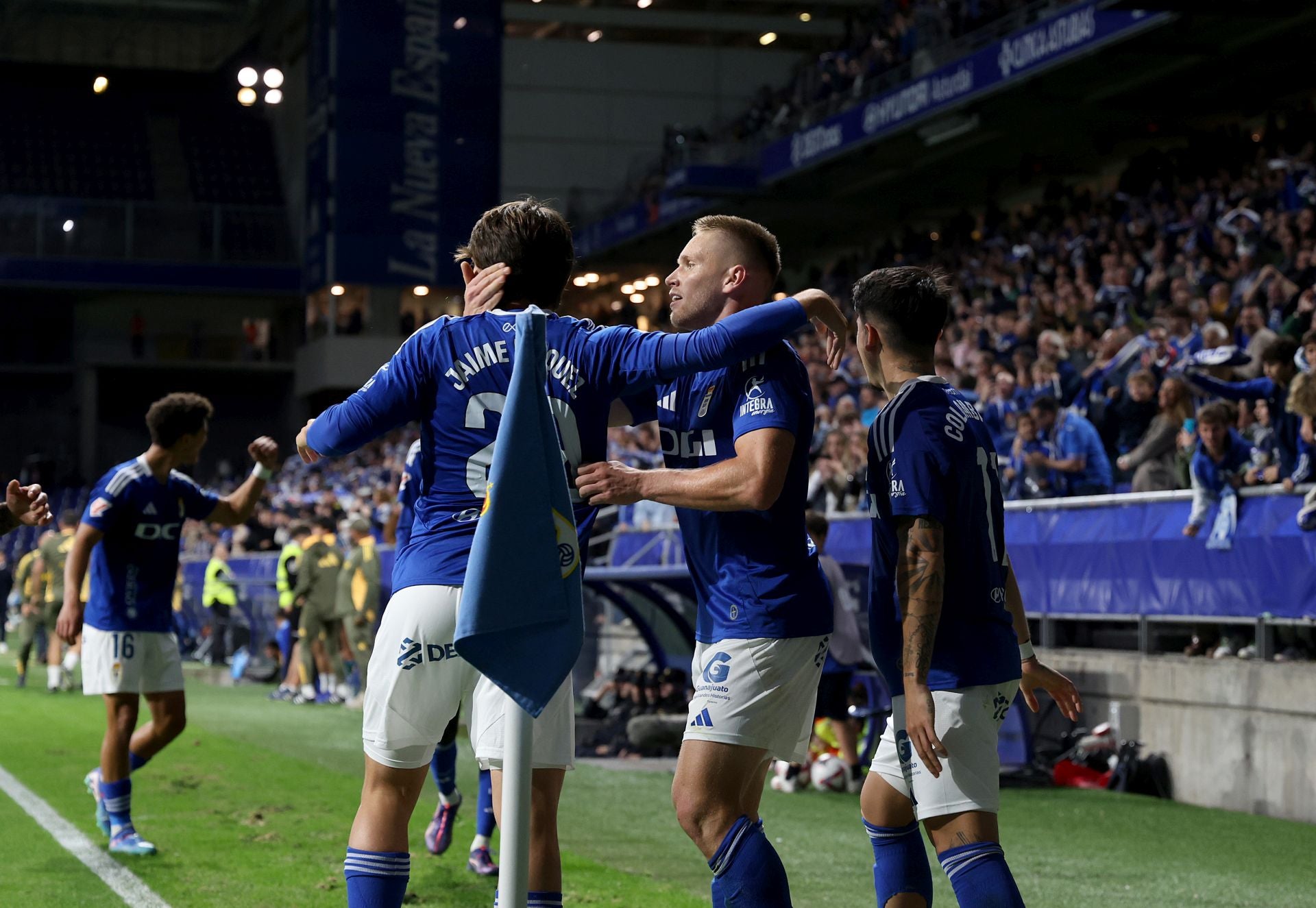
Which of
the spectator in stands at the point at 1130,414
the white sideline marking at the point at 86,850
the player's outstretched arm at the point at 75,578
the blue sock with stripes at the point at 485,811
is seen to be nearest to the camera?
the white sideline marking at the point at 86,850

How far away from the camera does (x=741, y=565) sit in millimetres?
4176

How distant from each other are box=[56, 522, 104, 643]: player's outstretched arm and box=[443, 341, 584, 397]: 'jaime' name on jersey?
4.31 metres

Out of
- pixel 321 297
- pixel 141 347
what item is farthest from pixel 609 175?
pixel 141 347

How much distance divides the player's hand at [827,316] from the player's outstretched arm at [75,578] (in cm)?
454

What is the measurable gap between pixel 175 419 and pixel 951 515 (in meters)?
4.73

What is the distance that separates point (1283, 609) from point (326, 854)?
232 inches

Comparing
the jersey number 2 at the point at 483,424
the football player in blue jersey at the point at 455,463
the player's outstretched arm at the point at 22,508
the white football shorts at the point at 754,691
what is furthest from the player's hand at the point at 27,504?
the white football shorts at the point at 754,691

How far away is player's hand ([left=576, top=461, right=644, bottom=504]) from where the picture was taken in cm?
373

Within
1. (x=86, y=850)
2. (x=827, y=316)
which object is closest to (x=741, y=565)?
(x=827, y=316)

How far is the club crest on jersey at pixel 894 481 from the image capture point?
402cm

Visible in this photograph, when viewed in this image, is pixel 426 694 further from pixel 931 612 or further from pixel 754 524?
pixel 931 612

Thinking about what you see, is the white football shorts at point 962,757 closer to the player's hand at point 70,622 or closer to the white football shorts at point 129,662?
the white football shorts at point 129,662

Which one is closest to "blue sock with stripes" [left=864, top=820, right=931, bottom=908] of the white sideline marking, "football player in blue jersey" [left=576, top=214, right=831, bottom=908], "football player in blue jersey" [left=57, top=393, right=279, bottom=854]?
"football player in blue jersey" [left=576, top=214, right=831, bottom=908]

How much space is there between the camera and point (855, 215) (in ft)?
110
